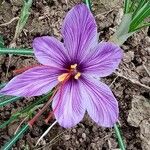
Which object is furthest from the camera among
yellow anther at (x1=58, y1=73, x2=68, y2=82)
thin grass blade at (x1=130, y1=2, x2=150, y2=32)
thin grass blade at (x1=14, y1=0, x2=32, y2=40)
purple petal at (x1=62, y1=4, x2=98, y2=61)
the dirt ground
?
the dirt ground

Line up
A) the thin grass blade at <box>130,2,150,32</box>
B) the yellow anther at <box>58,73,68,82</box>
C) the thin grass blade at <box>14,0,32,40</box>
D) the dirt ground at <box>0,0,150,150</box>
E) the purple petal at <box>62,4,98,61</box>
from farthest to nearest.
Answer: the dirt ground at <box>0,0,150,150</box>, the thin grass blade at <box>14,0,32,40</box>, the thin grass blade at <box>130,2,150,32</box>, the yellow anther at <box>58,73,68,82</box>, the purple petal at <box>62,4,98,61</box>

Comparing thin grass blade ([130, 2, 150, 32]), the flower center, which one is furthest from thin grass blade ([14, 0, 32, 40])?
the flower center

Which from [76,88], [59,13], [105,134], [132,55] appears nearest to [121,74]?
[132,55]

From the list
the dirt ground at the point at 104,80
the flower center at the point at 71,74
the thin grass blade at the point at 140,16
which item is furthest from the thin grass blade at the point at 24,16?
the flower center at the point at 71,74

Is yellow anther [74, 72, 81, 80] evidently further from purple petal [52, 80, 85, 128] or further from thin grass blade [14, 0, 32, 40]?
thin grass blade [14, 0, 32, 40]

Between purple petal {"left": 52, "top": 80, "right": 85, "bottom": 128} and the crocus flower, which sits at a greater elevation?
the crocus flower

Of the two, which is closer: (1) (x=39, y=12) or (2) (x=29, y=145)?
(2) (x=29, y=145)

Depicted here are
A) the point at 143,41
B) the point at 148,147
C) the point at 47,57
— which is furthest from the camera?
the point at 143,41

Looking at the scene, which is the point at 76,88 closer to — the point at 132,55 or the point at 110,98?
the point at 110,98
